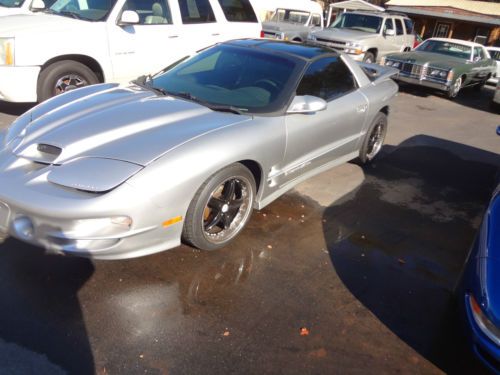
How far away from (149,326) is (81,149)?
122 cm

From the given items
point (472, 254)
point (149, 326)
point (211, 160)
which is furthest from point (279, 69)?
point (149, 326)

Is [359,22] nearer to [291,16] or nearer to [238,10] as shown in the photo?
[291,16]

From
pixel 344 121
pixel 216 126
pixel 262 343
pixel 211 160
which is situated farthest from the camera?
pixel 344 121

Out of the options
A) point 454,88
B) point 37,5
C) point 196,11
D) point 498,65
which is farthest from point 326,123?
point 498,65

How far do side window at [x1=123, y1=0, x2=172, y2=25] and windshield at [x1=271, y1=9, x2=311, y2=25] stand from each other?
32.4 ft

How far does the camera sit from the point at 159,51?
6.37m

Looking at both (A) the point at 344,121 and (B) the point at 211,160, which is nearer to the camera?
(B) the point at 211,160

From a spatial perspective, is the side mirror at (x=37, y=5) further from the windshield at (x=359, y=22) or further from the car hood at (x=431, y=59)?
the windshield at (x=359, y=22)

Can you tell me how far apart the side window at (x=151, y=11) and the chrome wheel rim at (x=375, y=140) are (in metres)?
3.56

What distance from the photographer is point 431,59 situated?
36.3ft

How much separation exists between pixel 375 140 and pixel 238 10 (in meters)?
3.79

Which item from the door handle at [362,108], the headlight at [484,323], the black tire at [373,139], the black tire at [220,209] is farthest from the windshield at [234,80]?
the headlight at [484,323]

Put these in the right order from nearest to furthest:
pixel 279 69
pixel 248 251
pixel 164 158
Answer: pixel 164 158, pixel 248 251, pixel 279 69

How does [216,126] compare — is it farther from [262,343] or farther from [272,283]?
[262,343]
